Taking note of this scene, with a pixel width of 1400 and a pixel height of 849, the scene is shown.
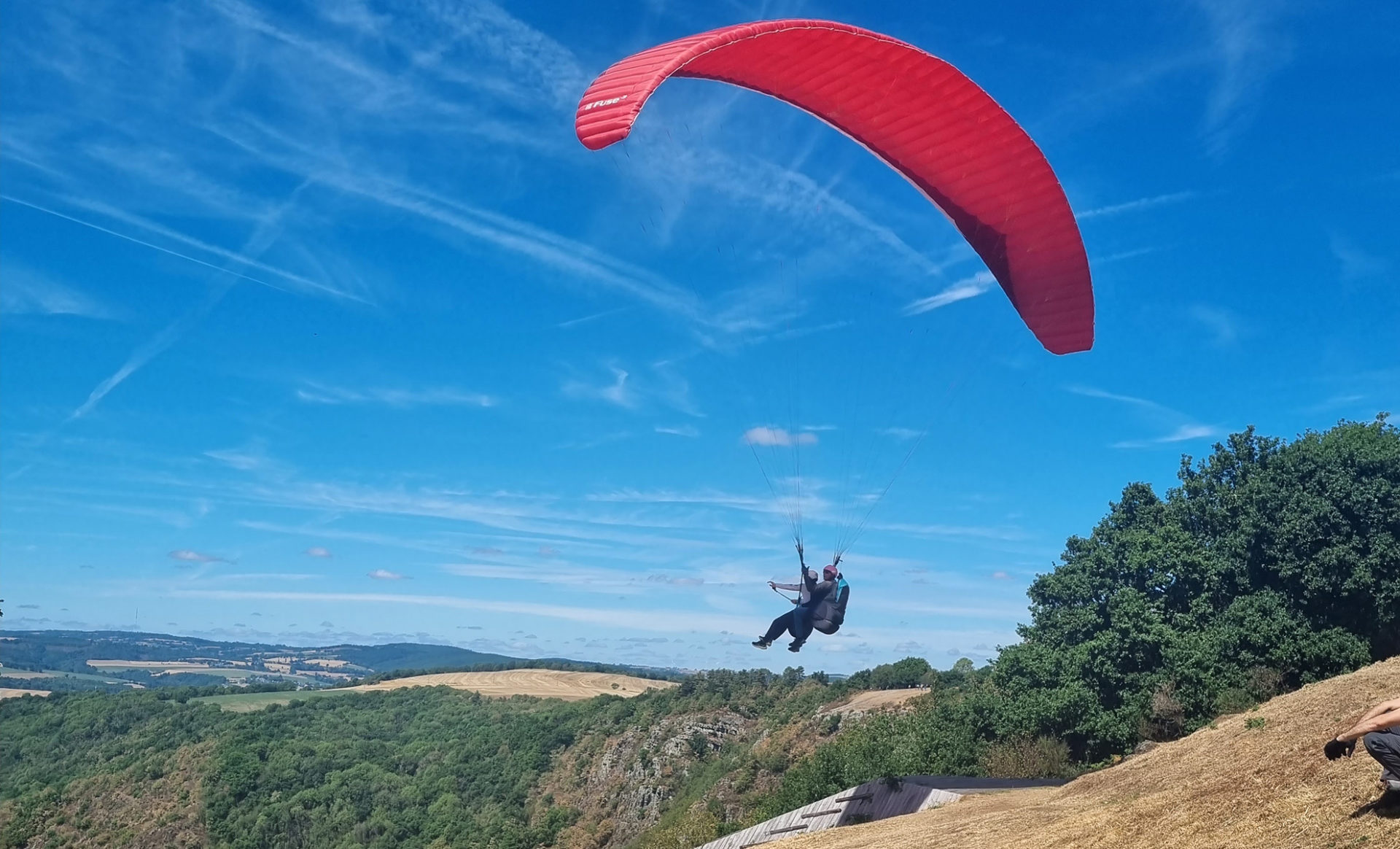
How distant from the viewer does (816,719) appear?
2108 inches

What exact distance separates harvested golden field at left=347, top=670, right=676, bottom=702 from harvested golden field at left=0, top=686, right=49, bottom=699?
37920 millimetres

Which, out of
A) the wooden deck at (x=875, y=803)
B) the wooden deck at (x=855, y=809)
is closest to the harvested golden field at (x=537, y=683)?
the wooden deck at (x=855, y=809)

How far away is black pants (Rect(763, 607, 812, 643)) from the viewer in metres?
14.5

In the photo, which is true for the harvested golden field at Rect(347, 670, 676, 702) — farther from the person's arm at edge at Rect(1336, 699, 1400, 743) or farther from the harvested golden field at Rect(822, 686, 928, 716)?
the person's arm at edge at Rect(1336, 699, 1400, 743)

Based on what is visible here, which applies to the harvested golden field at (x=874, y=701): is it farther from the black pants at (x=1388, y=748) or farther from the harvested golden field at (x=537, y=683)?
the harvested golden field at (x=537, y=683)

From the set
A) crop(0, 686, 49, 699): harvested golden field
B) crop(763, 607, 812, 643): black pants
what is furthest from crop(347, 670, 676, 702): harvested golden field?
crop(763, 607, 812, 643): black pants

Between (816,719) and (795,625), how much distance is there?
135 feet

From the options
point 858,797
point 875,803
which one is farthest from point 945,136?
point 858,797

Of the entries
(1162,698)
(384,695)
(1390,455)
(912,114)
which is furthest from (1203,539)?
(384,695)

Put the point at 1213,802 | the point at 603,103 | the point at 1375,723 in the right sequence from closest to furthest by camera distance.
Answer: the point at 1375,723, the point at 1213,802, the point at 603,103

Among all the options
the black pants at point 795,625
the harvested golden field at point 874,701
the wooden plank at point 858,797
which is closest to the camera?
the black pants at point 795,625

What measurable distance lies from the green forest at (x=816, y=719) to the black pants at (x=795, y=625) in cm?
1267

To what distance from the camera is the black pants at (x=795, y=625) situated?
47.6 feet

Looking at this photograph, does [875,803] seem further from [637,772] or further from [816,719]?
[637,772]
